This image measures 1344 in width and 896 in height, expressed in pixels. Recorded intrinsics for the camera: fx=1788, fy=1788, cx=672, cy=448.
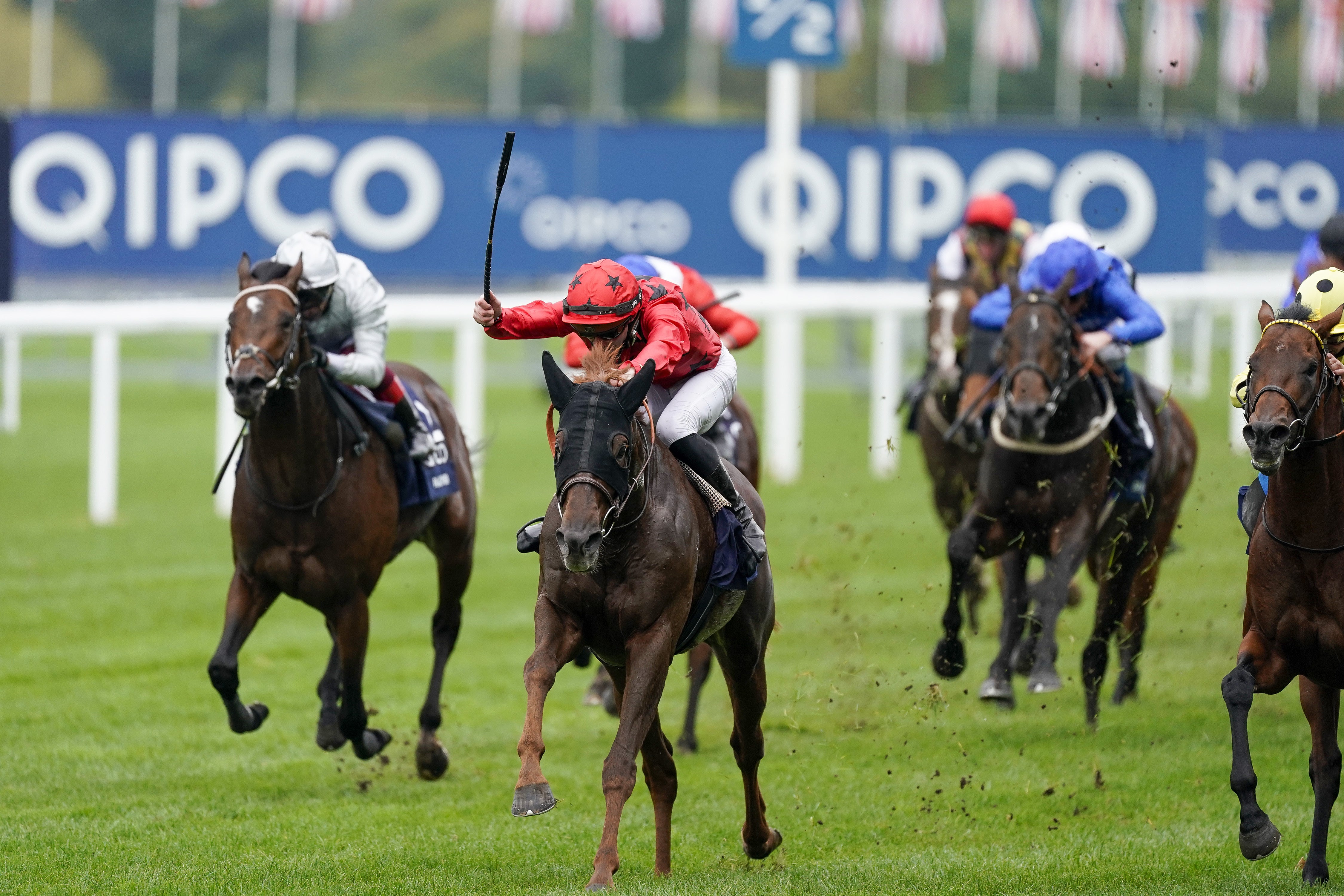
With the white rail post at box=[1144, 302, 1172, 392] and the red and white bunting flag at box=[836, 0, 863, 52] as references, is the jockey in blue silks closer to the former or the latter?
the white rail post at box=[1144, 302, 1172, 392]

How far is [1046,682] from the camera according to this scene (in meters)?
7.11

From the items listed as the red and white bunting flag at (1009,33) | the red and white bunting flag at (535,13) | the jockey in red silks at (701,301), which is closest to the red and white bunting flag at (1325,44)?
the red and white bunting flag at (1009,33)

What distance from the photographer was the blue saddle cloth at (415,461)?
21.8 ft

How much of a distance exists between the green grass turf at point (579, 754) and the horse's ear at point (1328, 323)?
1588 mm

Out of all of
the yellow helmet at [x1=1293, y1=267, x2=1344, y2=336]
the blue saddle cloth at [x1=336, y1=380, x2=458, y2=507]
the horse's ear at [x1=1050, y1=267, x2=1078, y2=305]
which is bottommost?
the blue saddle cloth at [x1=336, y1=380, x2=458, y2=507]

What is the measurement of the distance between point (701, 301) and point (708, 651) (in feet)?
5.17

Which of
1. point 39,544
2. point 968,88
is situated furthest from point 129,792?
point 968,88

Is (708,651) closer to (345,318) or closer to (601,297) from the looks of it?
(345,318)

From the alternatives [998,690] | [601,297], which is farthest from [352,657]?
[998,690]

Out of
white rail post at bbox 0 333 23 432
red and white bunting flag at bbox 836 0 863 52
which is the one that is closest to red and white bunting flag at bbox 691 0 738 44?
red and white bunting flag at bbox 836 0 863 52

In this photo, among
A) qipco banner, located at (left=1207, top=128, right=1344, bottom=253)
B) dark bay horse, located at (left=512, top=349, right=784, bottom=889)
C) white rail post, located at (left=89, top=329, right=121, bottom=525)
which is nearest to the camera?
dark bay horse, located at (left=512, top=349, right=784, bottom=889)

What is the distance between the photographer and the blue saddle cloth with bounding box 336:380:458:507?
6637 millimetres

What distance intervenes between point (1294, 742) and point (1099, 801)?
125 centimetres

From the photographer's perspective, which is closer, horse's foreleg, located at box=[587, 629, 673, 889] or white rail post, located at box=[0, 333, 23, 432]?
horse's foreleg, located at box=[587, 629, 673, 889]
